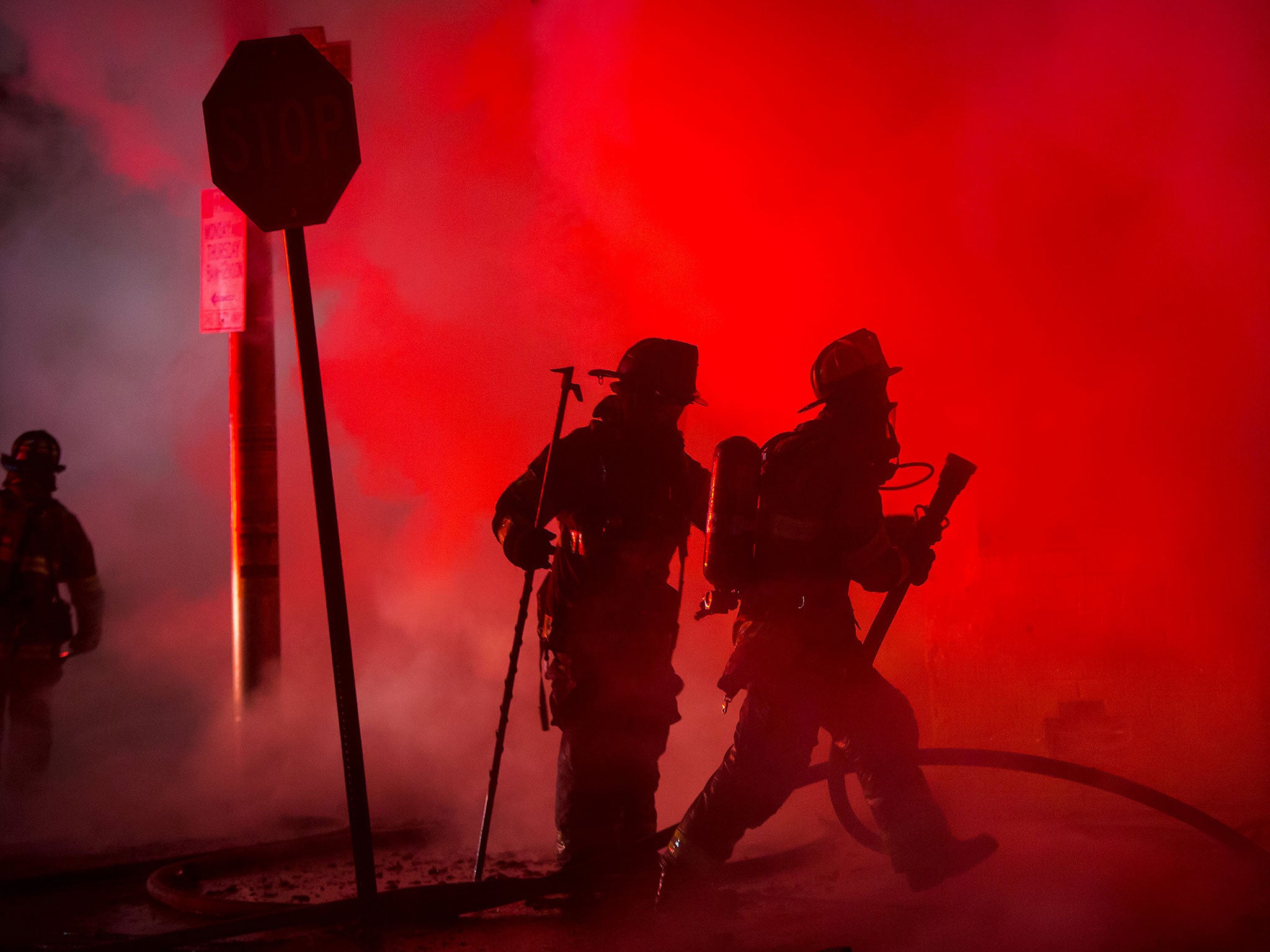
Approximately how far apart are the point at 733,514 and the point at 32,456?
13.8 feet

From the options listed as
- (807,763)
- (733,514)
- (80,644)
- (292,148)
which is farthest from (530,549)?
(80,644)

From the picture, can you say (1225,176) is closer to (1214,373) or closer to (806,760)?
(1214,373)

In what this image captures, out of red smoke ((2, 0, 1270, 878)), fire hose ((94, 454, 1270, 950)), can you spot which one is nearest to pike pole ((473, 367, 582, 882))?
fire hose ((94, 454, 1270, 950))

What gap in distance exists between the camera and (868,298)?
21.6 feet

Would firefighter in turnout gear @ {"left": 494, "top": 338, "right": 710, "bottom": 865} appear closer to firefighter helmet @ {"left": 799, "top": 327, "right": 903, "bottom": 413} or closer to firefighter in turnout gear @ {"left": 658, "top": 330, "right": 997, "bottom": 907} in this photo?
A: firefighter in turnout gear @ {"left": 658, "top": 330, "right": 997, "bottom": 907}

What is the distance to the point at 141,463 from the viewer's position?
33.7 ft

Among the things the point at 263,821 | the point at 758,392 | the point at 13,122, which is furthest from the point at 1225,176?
the point at 13,122

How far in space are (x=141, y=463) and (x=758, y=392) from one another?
21.1 feet

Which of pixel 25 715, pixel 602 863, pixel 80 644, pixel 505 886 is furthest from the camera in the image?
pixel 80 644

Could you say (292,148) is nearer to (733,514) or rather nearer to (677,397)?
(677,397)

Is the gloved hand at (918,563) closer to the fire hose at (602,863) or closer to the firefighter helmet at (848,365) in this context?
the fire hose at (602,863)

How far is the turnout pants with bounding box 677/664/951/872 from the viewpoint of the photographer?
3.58 meters

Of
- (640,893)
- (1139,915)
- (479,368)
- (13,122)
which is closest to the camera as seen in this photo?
(1139,915)

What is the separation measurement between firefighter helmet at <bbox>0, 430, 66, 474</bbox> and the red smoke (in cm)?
264
